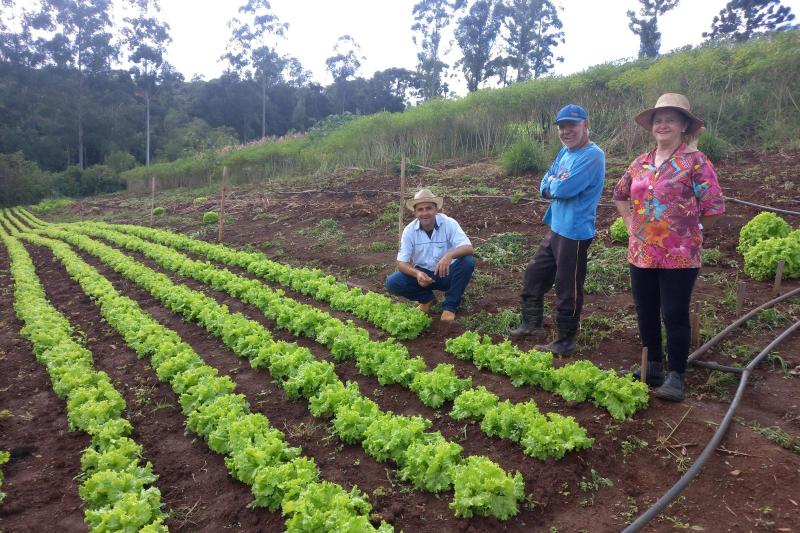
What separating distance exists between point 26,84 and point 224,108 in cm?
1794

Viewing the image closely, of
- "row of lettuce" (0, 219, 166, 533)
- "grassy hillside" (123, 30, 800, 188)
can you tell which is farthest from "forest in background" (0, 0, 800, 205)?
"row of lettuce" (0, 219, 166, 533)

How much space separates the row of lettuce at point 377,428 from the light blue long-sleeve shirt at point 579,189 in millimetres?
2232

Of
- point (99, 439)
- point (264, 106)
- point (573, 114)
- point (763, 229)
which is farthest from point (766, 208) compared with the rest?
point (264, 106)

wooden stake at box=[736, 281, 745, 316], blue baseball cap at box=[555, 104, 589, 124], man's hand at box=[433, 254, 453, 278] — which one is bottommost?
wooden stake at box=[736, 281, 745, 316]

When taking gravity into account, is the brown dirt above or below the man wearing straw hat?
below

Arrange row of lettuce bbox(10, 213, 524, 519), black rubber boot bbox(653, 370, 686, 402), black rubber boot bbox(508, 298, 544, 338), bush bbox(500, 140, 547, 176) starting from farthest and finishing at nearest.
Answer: bush bbox(500, 140, 547, 176), black rubber boot bbox(508, 298, 544, 338), black rubber boot bbox(653, 370, 686, 402), row of lettuce bbox(10, 213, 524, 519)

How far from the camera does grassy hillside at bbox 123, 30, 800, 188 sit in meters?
12.8

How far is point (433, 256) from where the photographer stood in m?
6.41

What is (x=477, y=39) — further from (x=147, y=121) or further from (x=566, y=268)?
(x=566, y=268)

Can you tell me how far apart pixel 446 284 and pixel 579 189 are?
2.22 meters

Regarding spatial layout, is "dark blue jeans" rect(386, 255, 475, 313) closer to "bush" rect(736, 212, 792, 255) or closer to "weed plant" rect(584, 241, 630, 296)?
"weed plant" rect(584, 241, 630, 296)

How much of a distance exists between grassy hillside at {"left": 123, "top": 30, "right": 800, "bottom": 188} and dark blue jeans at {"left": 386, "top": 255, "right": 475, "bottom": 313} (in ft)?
29.1

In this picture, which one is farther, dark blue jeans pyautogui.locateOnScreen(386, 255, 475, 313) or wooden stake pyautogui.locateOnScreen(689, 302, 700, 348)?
dark blue jeans pyautogui.locateOnScreen(386, 255, 475, 313)

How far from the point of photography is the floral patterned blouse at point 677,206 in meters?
3.80
